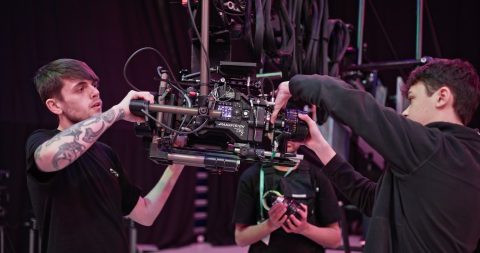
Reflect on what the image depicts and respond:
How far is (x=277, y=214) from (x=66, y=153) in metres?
0.90

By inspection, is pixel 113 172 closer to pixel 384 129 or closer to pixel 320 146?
pixel 320 146

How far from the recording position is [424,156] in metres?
1.34

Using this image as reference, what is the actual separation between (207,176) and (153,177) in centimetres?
77

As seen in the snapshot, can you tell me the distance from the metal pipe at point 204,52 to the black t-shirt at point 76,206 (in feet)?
1.95

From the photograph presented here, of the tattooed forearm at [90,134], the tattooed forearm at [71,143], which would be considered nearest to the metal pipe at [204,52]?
the tattooed forearm at [71,143]

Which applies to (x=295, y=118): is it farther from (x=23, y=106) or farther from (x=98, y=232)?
(x=23, y=106)

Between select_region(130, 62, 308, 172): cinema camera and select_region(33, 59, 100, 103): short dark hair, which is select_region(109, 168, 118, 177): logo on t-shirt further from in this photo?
select_region(130, 62, 308, 172): cinema camera

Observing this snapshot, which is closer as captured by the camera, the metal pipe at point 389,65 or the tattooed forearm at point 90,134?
the tattooed forearm at point 90,134

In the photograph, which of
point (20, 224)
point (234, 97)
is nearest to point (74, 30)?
point (20, 224)

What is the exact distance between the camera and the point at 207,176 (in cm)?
571

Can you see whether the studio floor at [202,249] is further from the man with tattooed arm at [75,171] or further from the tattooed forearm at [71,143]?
the tattooed forearm at [71,143]

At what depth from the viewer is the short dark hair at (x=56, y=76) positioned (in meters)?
1.77

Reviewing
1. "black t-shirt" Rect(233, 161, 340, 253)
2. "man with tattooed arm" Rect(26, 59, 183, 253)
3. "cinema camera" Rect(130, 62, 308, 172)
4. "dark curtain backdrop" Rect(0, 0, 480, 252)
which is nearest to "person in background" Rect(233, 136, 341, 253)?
"black t-shirt" Rect(233, 161, 340, 253)

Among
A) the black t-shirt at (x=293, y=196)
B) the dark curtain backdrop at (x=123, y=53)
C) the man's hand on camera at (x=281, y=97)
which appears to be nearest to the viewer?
the man's hand on camera at (x=281, y=97)
